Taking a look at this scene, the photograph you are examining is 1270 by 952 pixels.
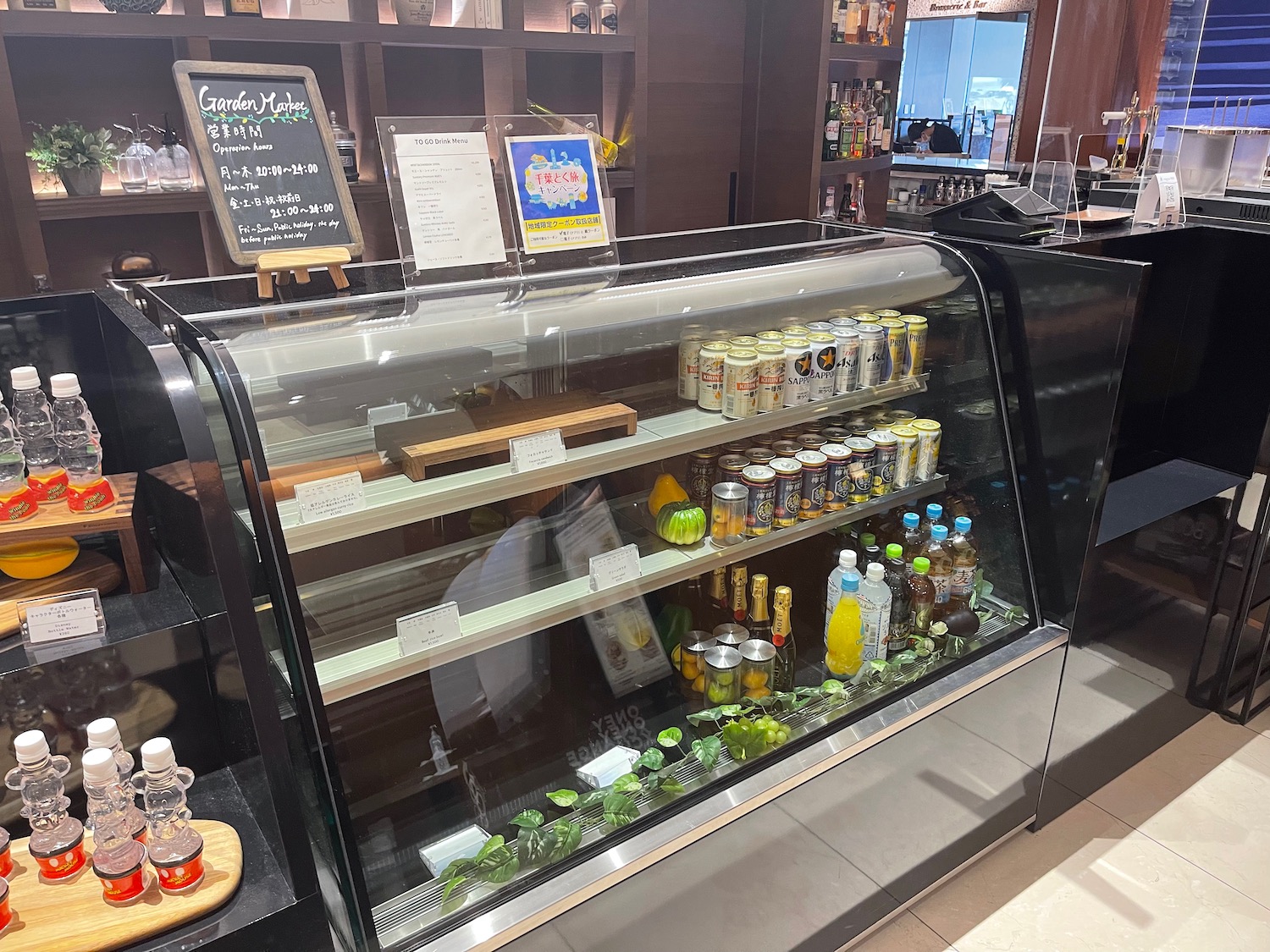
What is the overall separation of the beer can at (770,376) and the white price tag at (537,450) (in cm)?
53

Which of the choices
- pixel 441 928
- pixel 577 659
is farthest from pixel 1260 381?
pixel 441 928

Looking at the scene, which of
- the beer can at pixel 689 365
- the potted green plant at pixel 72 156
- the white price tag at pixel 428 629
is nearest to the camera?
the white price tag at pixel 428 629

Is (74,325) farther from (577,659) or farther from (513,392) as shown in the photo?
(577,659)

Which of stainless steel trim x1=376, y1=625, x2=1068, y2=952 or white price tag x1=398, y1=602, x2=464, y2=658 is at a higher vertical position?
white price tag x1=398, y1=602, x2=464, y2=658

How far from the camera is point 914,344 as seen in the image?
7.59 feet

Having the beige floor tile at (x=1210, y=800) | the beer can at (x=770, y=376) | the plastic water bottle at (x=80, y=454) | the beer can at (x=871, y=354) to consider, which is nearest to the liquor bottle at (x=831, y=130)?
the beer can at (x=871, y=354)

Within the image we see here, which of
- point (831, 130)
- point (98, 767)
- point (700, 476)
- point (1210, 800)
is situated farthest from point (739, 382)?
point (831, 130)

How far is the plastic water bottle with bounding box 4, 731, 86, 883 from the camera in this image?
1146mm

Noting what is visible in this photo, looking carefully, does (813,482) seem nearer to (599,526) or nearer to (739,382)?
(739,382)

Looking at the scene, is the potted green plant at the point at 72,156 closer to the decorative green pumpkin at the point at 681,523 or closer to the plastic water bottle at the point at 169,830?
the decorative green pumpkin at the point at 681,523

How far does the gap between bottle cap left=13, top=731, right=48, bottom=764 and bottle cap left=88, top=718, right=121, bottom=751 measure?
6 centimetres

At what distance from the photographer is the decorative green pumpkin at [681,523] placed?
6.80ft

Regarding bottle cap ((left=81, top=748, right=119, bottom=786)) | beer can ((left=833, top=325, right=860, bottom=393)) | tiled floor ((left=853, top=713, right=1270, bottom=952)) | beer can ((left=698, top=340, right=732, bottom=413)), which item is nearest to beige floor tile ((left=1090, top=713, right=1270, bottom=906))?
tiled floor ((left=853, top=713, right=1270, bottom=952))

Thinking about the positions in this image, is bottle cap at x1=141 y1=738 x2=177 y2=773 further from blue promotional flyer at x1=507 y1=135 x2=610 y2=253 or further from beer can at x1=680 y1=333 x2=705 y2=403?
beer can at x1=680 y1=333 x2=705 y2=403
